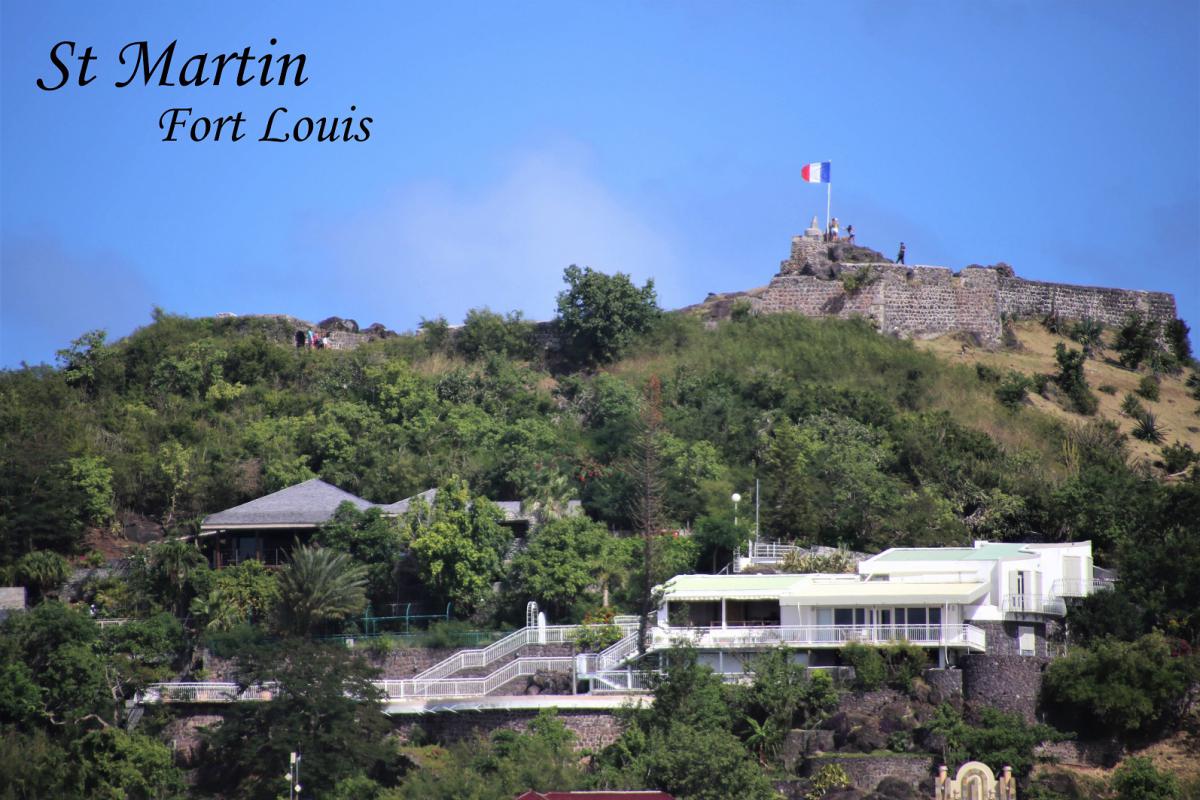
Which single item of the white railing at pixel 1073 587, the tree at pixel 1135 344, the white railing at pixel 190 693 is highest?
the tree at pixel 1135 344

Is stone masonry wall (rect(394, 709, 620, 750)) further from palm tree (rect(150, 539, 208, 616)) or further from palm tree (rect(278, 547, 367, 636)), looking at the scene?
palm tree (rect(150, 539, 208, 616))

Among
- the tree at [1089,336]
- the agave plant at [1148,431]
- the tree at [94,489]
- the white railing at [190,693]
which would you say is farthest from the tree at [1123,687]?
the tree at [1089,336]

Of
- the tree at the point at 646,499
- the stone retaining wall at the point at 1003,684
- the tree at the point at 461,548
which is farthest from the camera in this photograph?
the tree at the point at 461,548

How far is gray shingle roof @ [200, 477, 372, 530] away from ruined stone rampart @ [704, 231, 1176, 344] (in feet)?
73.5

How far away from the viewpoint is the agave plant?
6569cm

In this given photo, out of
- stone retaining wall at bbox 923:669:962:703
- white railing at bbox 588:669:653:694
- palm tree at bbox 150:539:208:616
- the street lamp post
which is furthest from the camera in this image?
palm tree at bbox 150:539:208:616

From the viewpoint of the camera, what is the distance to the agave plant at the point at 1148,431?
65688mm

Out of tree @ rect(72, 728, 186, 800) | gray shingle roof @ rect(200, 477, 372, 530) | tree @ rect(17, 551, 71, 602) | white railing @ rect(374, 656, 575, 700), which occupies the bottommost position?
tree @ rect(72, 728, 186, 800)

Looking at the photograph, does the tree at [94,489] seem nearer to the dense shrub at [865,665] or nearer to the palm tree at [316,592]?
the palm tree at [316,592]

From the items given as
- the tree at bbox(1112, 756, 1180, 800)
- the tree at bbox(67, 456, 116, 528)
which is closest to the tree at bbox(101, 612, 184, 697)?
the tree at bbox(67, 456, 116, 528)

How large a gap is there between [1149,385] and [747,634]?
30.0m

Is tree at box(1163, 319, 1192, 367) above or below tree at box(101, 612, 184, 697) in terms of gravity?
above

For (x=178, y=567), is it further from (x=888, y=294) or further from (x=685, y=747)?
(x=888, y=294)

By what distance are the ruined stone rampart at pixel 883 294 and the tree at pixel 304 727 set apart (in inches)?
1253
